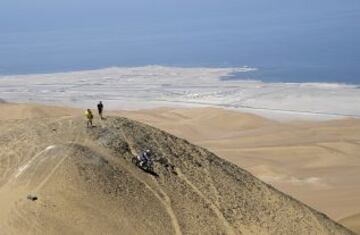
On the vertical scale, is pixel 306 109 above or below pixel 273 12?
below

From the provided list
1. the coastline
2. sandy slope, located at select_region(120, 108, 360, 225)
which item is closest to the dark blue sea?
the coastline

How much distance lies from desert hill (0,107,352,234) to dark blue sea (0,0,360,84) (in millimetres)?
54394

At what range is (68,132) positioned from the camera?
70.0ft

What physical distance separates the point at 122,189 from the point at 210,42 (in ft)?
321

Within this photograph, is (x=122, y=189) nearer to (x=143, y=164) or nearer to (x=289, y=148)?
(x=143, y=164)

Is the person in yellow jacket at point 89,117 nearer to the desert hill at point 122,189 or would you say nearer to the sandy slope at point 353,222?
the desert hill at point 122,189

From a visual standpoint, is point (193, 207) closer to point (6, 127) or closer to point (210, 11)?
point (6, 127)

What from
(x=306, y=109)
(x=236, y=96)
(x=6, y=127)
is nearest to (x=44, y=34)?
(x=236, y=96)

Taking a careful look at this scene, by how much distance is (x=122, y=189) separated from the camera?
759 inches

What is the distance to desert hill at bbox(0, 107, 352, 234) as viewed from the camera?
1767 cm

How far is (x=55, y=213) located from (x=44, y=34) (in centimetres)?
13525

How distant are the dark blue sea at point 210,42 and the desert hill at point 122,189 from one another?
54.4 m

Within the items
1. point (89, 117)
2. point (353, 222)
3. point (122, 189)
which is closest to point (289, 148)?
point (353, 222)

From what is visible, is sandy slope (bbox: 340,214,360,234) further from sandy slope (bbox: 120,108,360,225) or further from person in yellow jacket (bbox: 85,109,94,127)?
person in yellow jacket (bbox: 85,109,94,127)
